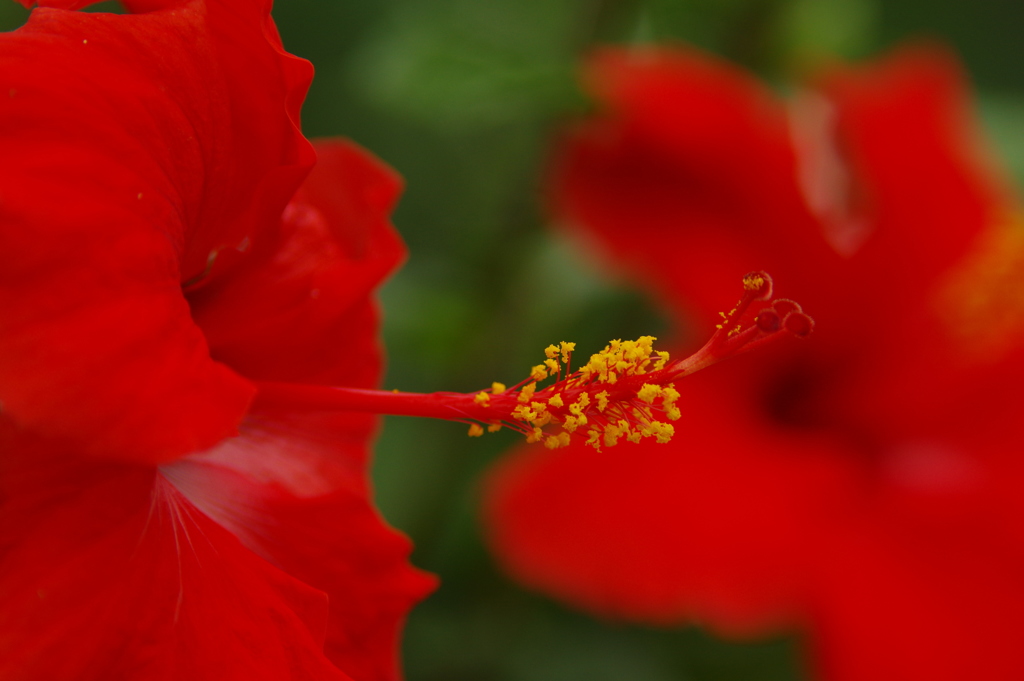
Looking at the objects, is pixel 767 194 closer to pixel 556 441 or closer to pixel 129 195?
pixel 556 441

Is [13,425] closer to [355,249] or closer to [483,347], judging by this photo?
[355,249]

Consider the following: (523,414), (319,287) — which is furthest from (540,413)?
(319,287)

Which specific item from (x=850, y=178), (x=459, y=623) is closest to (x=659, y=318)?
(x=850, y=178)

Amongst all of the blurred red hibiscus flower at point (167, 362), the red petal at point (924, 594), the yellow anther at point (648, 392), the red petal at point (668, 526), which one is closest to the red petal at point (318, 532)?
the blurred red hibiscus flower at point (167, 362)

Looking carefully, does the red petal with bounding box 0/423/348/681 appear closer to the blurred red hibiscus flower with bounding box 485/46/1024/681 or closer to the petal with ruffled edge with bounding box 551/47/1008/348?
the blurred red hibiscus flower with bounding box 485/46/1024/681

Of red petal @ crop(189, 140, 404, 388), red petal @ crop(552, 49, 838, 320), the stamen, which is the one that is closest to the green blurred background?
red petal @ crop(552, 49, 838, 320)

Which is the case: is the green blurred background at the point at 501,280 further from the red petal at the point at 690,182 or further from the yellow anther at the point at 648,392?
the yellow anther at the point at 648,392
